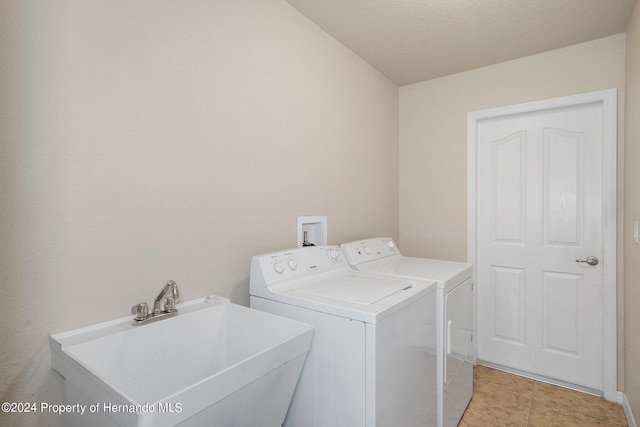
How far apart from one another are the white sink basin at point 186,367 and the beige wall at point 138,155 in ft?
0.40

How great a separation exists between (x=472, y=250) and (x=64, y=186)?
8.62 feet

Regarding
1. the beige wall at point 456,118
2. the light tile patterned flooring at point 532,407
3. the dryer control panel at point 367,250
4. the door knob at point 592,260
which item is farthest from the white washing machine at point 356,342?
the door knob at point 592,260

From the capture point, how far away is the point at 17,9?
2.98ft

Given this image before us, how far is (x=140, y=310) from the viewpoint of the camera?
1.14 m

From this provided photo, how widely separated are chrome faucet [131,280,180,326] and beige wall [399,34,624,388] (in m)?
2.18

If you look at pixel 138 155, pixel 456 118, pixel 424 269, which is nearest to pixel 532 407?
pixel 424 269

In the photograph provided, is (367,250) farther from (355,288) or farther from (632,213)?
(632,213)

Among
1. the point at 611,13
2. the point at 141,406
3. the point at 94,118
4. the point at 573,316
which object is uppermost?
the point at 611,13

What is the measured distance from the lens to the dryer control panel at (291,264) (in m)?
1.48

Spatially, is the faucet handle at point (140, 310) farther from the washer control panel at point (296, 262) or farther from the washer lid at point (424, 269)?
the washer lid at point (424, 269)

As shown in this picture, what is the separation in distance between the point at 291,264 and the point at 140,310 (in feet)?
2.20

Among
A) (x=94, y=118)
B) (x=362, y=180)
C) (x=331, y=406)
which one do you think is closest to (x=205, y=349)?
(x=331, y=406)

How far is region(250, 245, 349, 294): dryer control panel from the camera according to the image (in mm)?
1483

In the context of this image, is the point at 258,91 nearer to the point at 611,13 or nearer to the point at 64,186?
the point at 64,186
